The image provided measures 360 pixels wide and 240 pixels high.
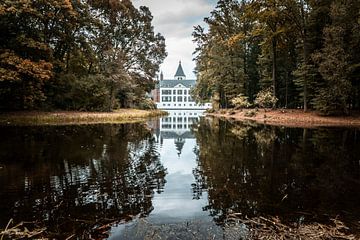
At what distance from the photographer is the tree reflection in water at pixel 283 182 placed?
5066mm

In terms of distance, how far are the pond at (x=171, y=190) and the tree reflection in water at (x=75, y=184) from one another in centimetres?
2

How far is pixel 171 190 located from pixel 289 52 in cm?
3471

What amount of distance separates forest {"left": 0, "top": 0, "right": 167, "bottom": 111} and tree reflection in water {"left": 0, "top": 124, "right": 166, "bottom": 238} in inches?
582

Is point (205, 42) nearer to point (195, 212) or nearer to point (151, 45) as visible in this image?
point (151, 45)

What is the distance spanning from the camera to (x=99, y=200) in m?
5.57

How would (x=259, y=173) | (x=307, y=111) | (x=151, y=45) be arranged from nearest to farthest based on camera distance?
(x=259, y=173)
(x=307, y=111)
(x=151, y=45)

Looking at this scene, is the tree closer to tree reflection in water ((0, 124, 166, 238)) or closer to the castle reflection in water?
the castle reflection in water

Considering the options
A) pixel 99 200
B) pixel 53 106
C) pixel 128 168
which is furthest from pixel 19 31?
pixel 99 200

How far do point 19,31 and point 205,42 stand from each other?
99.0 ft

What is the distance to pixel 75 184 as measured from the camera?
21.8 ft

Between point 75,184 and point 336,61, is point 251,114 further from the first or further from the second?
point 75,184

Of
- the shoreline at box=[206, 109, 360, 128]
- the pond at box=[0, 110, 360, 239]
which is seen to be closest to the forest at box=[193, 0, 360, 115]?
the shoreline at box=[206, 109, 360, 128]

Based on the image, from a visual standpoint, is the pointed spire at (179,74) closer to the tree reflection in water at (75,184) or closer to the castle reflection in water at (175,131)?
the castle reflection in water at (175,131)

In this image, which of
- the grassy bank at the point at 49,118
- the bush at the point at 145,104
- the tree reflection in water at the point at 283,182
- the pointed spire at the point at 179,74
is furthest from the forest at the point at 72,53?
the pointed spire at the point at 179,74
